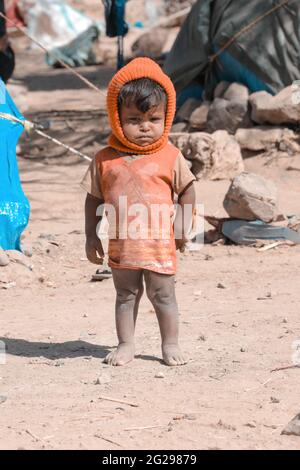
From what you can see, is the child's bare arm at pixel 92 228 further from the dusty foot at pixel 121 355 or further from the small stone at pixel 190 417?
the small stone at pixel 190 417

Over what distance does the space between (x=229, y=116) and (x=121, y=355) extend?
19.8ft

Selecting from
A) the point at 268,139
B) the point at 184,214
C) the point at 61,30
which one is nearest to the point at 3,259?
the point at 184,214

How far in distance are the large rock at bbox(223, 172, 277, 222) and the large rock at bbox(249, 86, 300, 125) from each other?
246 cm

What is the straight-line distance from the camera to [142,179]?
15.2ft

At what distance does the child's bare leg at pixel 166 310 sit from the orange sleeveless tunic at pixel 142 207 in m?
0.06

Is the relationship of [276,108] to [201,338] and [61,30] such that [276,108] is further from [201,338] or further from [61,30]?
[61,30]

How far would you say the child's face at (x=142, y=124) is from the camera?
461cm

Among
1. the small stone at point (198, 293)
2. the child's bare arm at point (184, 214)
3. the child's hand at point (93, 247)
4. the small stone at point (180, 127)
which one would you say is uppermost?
the child's bare arm at point (184, 214)

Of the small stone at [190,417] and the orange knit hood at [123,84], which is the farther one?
the orange knit hood at [123,84]

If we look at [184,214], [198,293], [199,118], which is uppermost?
[184,214]

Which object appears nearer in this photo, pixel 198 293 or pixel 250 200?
pixel 198 293

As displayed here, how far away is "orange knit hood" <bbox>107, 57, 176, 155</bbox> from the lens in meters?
4.62

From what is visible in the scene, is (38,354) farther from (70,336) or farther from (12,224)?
(12,224)

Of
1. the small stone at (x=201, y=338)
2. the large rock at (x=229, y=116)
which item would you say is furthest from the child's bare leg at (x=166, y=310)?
the large rock at (x=229, y=116)
